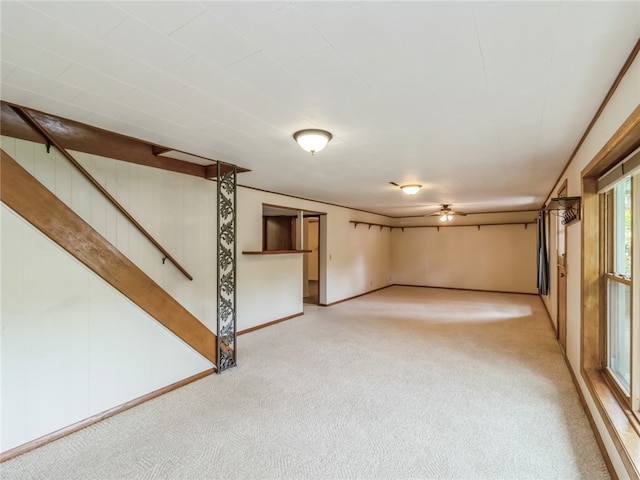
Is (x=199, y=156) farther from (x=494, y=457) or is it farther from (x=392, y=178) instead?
(x=494, y=457)

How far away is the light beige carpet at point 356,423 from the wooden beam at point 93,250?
0.57 metres

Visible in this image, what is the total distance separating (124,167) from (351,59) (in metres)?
2.43

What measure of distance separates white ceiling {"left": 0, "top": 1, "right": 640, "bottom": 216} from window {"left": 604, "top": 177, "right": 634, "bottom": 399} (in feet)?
2.06

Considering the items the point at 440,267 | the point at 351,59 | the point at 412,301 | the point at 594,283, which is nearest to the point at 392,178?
the point at 594,283

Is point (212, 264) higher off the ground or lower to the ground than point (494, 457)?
higher

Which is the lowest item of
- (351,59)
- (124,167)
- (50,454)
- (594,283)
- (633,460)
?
(50,454)

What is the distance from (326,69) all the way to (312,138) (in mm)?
830

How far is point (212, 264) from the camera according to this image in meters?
3.75

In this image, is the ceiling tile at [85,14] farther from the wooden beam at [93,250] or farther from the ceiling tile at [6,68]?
the wooden beam at [93,250]

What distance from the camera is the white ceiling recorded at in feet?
3.98

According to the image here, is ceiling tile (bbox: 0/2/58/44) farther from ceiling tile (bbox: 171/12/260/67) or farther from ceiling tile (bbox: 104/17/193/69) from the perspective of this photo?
ceiling tile (bbox: 171/12/260/67)

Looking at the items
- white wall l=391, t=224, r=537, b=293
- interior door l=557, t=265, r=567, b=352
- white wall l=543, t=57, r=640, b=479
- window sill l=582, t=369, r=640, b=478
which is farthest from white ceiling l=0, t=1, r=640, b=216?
white wall l=391, t=224, r=537, b=293

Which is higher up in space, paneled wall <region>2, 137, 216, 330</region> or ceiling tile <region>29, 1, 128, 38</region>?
ceiling tile <region>29, 1, 128, 38</region>

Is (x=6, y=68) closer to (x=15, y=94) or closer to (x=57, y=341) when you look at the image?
(x=15, y=94)
